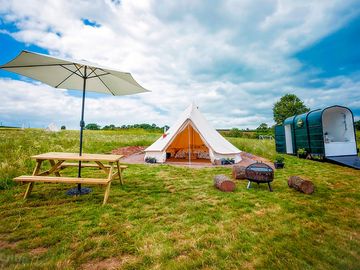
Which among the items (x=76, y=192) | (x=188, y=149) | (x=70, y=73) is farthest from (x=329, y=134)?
(x=70, y=73)

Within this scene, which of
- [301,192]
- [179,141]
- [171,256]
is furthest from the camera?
[179,141]

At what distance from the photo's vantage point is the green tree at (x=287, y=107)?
36.5 m

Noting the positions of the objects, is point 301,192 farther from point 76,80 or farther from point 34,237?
point 76,80

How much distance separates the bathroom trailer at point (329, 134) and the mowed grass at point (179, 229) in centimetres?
556

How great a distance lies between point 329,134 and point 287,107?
1189 inches

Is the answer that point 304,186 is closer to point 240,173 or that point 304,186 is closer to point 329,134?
point 240,173

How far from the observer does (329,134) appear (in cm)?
1038

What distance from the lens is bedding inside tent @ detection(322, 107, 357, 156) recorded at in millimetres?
9344

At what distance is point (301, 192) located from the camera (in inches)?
174

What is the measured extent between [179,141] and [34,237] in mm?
9897

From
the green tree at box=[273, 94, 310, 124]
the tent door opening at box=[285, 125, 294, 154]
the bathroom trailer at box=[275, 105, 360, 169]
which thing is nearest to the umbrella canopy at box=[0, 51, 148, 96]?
the bathroom trailer at box=[275, 105, 360, 169]

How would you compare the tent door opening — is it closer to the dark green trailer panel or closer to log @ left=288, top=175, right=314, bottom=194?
the dark green trailer panel

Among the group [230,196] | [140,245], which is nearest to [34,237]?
[140,245]

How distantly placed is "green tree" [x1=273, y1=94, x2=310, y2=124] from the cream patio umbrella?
3895 cm
